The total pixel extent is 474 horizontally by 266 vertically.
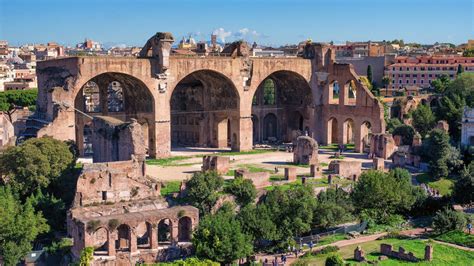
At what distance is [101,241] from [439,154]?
23420 mm

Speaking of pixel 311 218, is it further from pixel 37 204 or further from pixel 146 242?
→ pixel 37 204

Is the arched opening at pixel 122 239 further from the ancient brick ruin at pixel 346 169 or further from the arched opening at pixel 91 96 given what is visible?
the arched opening at pixel 91 96

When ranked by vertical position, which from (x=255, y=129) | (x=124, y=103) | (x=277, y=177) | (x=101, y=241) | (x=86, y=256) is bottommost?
(x=101, y=241)

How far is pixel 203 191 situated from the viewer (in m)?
32.9

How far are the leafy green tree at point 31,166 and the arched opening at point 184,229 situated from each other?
869 cm

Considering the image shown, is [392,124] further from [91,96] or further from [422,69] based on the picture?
[422,69]

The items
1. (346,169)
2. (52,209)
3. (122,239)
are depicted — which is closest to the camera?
(122,239)

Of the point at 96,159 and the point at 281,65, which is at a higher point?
the point at 281,65

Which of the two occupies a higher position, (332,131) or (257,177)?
(332,131)

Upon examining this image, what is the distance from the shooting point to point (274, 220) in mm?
30766

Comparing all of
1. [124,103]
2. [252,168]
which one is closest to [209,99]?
[124,103]

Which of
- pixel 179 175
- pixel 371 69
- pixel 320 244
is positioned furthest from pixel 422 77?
pixel 320 244

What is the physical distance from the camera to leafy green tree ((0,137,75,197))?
112 feet

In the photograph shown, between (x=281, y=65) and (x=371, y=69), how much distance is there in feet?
122
